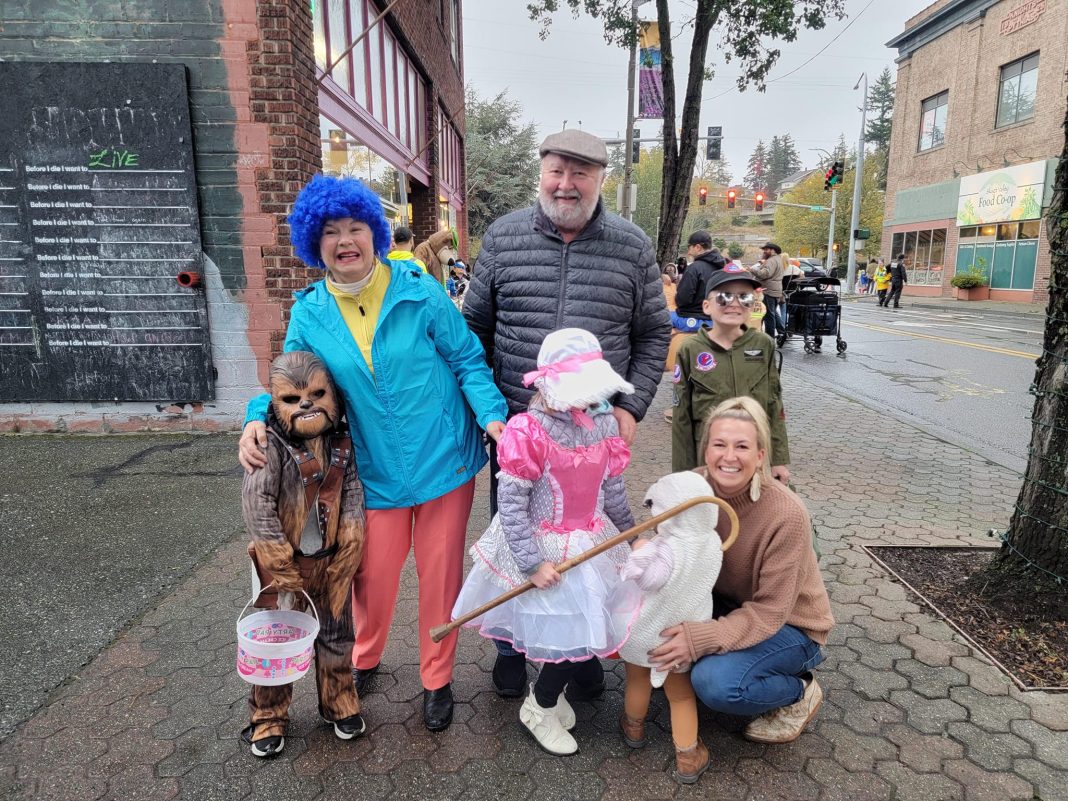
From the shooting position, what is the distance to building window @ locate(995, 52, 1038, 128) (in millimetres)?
24188

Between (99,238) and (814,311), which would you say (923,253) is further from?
(99,238)

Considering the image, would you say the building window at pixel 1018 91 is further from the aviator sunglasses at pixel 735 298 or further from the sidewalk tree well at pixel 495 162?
the aviator sunglasses at pixel 735 298

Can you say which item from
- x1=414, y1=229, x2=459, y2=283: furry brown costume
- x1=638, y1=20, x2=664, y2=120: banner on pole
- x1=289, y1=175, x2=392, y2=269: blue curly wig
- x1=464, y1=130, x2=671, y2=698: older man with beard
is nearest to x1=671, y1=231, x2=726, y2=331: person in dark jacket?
x1=414, y1=229, x2=459, y2=283: furry brown costume

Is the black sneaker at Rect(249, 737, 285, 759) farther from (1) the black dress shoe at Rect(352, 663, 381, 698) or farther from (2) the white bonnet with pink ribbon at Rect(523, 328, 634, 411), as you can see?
(2) the white bonnet with pink ribbon at Rect(523, 328, 634, 411)

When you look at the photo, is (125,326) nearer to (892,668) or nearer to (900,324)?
(892,668)

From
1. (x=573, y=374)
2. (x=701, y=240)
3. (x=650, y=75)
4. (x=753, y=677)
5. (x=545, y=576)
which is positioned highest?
(x=650, y=75)

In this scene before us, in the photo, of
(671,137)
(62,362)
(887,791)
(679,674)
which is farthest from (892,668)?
(671,137)

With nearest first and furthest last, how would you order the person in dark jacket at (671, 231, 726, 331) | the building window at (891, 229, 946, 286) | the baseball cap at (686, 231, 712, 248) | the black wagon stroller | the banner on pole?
the person in dark jacket at (671, 231, 726, 331) < the baseball cap at (686, 231, 712, 248) < the banner on pole < the black wagon stroller < the building window at (891, 229, 946, 286)

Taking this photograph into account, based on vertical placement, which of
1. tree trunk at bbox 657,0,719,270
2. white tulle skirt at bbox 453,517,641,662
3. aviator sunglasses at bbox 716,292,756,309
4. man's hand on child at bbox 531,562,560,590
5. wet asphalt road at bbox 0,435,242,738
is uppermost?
tree trunk at bbox 657,0,719,270

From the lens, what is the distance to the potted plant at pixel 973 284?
26.4 m

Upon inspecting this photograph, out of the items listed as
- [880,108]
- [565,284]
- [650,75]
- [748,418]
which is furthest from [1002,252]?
[880,108]

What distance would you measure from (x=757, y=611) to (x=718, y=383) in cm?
137

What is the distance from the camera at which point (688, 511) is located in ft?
7.31

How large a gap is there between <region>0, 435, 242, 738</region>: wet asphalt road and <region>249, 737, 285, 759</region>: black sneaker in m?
A: 0.93
